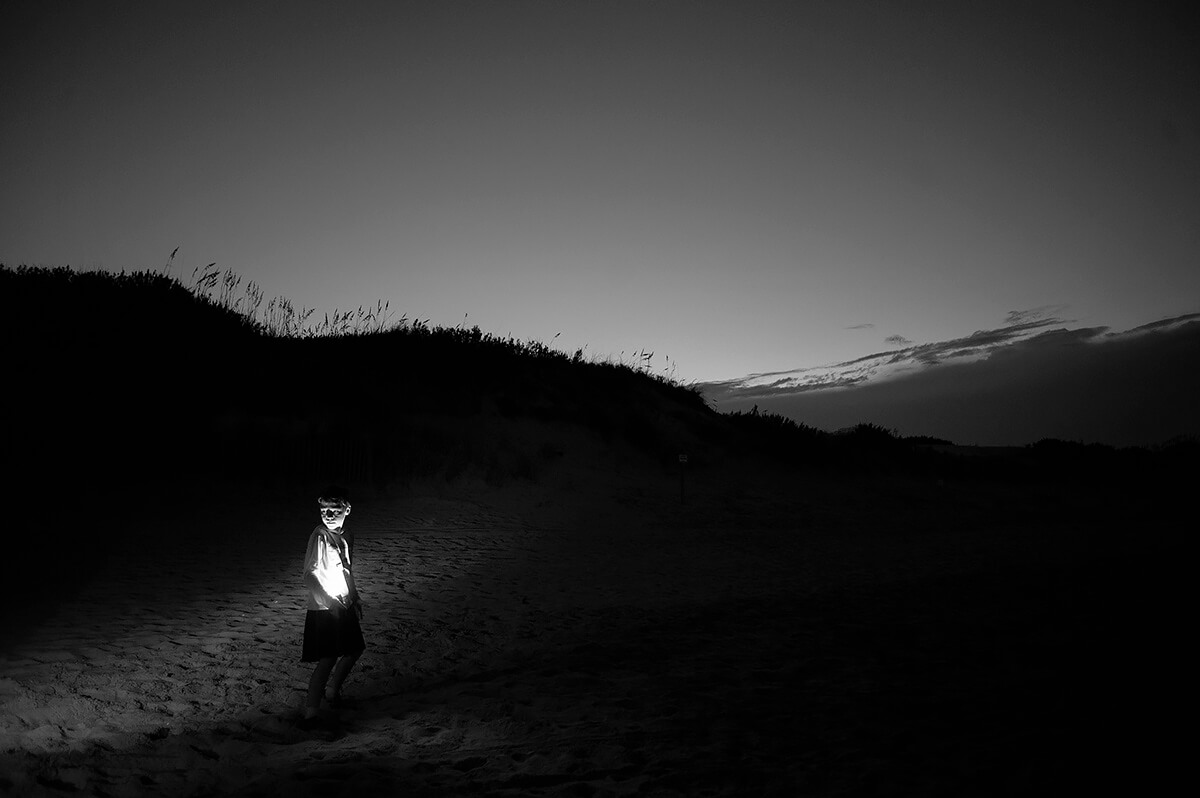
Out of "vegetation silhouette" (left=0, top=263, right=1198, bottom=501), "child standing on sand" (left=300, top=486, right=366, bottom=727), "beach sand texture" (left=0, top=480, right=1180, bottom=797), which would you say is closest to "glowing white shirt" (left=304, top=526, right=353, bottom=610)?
"child standing on sand" (left=300, top=486, right=366, bottom=727)

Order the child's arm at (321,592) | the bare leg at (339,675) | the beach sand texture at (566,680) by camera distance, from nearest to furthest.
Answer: the beach sand texture at (566,680) < the child's arm at (321,592) < the bare leg at (339,675)

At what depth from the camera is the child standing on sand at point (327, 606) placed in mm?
5012

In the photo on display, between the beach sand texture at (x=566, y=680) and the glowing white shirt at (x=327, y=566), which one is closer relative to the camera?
the beach sand texture at (x=566, y=680)

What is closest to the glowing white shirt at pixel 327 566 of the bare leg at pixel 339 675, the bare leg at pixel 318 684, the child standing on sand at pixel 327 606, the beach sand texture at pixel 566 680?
the child standing on sand at pixel 327 606

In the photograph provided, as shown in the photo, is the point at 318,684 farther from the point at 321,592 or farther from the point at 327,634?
the point at 321,592

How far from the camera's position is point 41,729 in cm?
462

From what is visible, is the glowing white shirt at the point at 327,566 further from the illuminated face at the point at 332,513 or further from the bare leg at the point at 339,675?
the bare leg at the point at 339,675

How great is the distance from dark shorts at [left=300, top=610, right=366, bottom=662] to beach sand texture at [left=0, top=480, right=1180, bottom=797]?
0.54 meters

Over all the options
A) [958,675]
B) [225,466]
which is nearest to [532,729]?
[958,675]

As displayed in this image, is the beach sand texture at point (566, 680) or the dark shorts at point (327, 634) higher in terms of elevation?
the dark shorts at point (327, 634)

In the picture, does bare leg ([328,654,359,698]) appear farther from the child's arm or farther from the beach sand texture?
the child's arm

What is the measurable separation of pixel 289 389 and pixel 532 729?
1530 centimetres

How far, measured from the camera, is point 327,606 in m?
5.04

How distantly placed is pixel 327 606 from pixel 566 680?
7.34 feet
